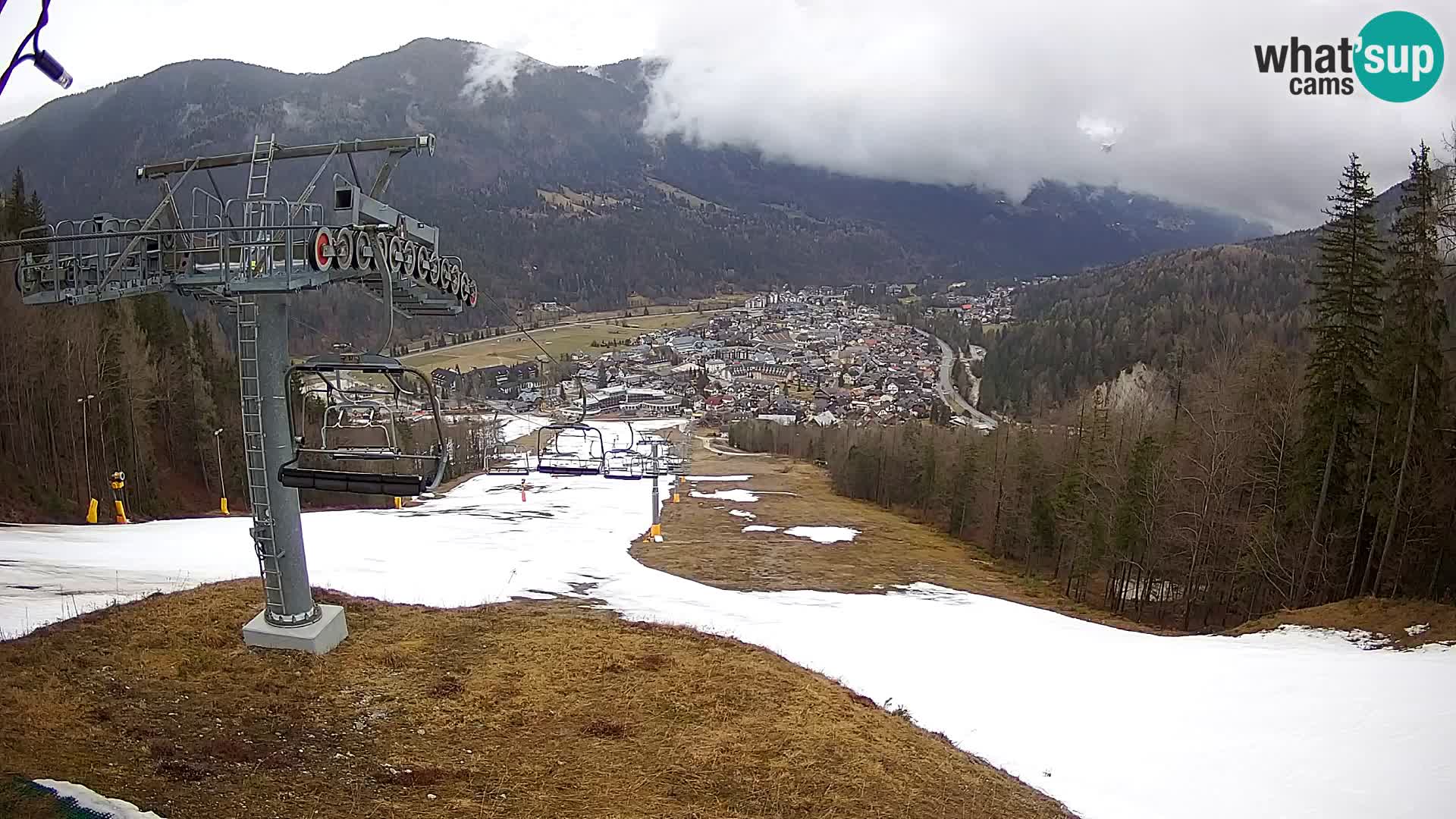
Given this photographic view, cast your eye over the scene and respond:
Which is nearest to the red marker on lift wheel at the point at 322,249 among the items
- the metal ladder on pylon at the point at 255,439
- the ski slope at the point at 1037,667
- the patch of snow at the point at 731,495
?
the metal ladder on pylon at the point at 255,439

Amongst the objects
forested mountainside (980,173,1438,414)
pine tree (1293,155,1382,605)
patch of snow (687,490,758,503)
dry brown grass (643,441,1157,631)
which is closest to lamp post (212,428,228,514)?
dry brown grass (643,441,1157,631)

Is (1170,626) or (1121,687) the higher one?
(1121,687)

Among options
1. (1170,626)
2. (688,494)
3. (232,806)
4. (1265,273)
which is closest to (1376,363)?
(1170,626)

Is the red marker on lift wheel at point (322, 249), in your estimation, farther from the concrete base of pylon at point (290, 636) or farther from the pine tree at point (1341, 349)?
the pine tree at point (1341, 349)

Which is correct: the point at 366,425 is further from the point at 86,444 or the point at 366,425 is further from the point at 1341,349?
the point at 86,444

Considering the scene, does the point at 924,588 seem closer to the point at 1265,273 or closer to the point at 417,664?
the point at 417,664

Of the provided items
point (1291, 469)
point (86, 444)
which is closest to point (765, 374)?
point (86, 444)
